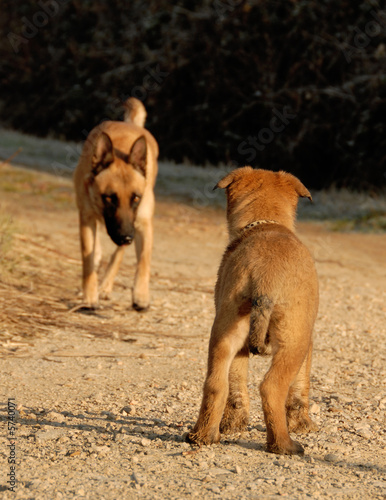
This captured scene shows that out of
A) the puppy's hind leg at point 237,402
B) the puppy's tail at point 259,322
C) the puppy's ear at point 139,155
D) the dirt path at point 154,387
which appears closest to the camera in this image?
the dirt path at point 154,387

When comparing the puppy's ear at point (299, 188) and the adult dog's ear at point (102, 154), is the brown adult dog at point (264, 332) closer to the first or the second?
the puppy's ear at point (299, 188)

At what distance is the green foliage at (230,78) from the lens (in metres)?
12.7

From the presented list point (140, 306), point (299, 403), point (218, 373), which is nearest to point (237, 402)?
point (299, 403)

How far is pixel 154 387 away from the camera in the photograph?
4367 millimetres

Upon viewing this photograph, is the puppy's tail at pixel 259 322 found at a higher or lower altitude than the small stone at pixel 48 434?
higher

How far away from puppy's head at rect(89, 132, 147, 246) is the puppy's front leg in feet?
0.77

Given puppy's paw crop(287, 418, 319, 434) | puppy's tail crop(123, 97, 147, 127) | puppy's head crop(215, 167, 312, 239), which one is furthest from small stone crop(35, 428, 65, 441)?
puppy's tail crop(123, 97, 147, 127)

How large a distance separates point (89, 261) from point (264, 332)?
3.41 m

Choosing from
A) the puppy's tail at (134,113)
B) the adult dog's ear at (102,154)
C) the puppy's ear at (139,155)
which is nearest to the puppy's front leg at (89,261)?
the adult dog's ear at (102,154)

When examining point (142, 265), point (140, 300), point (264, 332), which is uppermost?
point (264, 332)

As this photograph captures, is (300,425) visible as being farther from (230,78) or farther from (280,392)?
(230,78)

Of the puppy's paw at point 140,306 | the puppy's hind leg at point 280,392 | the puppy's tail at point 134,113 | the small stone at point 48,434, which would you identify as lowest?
the puppy's paw at point 140,306

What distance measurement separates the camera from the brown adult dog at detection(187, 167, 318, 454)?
3.29 m

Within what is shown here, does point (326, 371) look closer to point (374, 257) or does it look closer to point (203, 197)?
point (374, 257)
